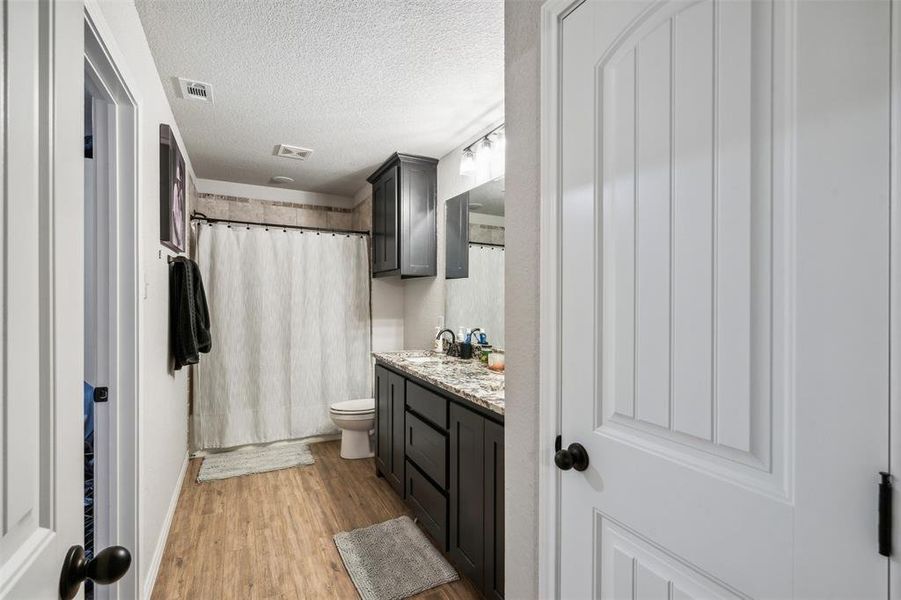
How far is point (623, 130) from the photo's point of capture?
0.87m

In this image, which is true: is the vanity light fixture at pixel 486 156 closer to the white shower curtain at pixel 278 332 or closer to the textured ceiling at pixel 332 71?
the textured ceiling at pixel 332 71

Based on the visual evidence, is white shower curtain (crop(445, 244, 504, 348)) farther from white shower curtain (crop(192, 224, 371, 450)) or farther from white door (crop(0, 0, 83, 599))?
white door (crop(0, 0, 83, 599))

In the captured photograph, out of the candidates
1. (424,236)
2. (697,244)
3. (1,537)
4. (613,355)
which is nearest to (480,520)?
(613,355)

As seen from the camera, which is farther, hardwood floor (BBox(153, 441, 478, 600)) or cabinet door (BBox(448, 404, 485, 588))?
hardwood floor (BBox(153, 441, 478, 600))

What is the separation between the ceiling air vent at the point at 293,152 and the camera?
10.1 ft

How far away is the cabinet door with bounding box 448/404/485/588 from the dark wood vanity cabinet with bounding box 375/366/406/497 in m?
0.70

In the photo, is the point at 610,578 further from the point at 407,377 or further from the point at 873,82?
the point at 407,377

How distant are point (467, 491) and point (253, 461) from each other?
2.25 meters

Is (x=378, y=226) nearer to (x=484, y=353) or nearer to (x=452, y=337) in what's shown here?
(x=452, y=337)

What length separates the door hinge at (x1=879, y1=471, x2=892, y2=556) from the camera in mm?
526

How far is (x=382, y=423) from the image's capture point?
2920 millimetres

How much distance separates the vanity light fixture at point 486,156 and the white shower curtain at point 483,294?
485mm

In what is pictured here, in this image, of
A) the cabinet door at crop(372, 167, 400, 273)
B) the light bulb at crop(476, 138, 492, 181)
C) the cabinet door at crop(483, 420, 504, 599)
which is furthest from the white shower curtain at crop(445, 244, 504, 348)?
the cabinet door at crop(483, 420, 504, 599)

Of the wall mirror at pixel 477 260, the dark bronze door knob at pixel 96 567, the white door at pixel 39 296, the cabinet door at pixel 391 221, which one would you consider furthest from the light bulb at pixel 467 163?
the dark bronze door knob at pixel 96 567
